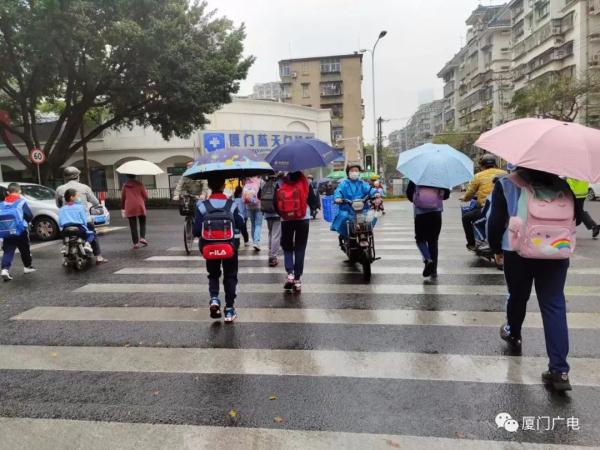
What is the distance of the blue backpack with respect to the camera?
7.70m

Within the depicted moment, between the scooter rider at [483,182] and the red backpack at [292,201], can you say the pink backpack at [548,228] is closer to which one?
the red backpack at [292,201]

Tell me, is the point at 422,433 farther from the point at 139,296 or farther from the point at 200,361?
the point at 139,296

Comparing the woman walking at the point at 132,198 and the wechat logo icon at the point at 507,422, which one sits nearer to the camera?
the wechat logo icon at the point at 507,422

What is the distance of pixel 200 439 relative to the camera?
2.92 meters

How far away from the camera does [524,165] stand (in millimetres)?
3039

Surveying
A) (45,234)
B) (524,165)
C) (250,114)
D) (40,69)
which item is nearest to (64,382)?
(524,165)

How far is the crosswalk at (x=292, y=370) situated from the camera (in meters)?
2.98

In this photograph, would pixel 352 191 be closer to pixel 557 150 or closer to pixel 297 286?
pixel 297 286

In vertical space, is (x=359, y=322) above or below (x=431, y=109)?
below

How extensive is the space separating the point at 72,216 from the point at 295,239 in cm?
443

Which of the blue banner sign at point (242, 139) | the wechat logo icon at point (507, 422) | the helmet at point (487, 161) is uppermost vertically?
the blue banner sign at point (242, 139)

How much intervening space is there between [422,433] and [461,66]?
88.2m

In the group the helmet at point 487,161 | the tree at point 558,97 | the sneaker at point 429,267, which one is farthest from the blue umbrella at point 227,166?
the tree at point 558,97

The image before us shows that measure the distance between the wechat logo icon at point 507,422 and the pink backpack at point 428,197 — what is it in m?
3.75
